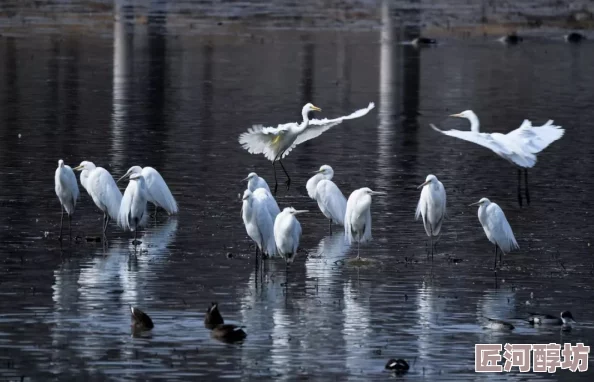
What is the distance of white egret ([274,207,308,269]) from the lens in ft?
48.6

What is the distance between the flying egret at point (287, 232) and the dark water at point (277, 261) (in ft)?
1.22

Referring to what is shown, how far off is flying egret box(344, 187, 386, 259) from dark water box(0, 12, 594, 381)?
30cm

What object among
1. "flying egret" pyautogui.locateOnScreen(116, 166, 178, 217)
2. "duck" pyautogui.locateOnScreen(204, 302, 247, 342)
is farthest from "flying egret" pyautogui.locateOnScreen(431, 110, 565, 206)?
"duck" pyautogui.locateOnScreen(204, 302, 247, 342)

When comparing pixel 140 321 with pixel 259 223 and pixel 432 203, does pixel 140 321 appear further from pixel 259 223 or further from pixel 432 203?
pixel 432 203

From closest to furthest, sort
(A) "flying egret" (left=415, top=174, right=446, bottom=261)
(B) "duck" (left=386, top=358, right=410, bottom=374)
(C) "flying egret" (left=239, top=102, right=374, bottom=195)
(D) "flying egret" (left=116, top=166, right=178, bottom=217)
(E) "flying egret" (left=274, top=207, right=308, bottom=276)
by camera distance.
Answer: (B) "duck" (left=386, top=358, right=410, bottom=374), (E) "flying egret" (left=274, top=207, right=308, bottom=276), (A) "flying egret" (left=415, top=174, right=446, bottom=261), (D) "flying egret" (left=116, top=166, right=178, bottom=217), (C) "flying egret" (left=239, top=102, right=374, bottom=195)

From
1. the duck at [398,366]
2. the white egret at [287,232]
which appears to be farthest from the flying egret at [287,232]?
the duck at [398,366]

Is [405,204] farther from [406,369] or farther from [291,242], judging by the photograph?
[406,369]

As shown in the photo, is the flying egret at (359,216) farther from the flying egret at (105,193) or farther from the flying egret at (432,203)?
the flying egret at (105,193)

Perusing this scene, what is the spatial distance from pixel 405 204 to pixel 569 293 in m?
5.67

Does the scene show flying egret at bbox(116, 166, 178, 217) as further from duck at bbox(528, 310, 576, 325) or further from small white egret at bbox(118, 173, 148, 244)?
duck at bbox(528, 310, 576, 325)

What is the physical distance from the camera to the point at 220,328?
12453 mm

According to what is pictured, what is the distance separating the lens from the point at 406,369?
11539 mm

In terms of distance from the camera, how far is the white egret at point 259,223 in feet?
50.1

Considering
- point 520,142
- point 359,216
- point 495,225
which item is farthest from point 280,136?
point 495,225
